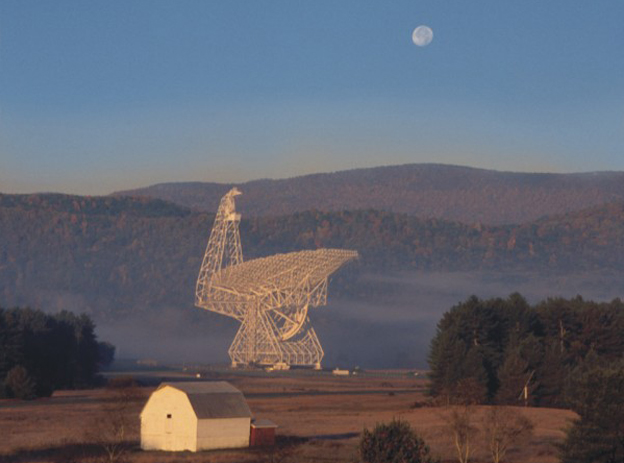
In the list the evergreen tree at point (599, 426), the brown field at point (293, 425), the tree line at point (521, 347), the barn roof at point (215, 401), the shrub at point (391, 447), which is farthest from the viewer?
the tree line at point (521, 347)

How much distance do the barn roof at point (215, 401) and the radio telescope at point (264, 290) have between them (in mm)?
88888

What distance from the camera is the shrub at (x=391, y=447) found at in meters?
44.8

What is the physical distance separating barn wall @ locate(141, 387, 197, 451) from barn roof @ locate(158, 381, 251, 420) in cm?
49

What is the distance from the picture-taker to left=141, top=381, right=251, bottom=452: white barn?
61250 millimetres

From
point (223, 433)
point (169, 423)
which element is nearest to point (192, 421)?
point (169, 423)

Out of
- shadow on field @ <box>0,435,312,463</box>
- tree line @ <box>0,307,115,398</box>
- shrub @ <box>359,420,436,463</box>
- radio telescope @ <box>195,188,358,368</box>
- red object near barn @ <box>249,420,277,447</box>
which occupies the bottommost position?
shadow on field @ <box>0,435,312,463</box>

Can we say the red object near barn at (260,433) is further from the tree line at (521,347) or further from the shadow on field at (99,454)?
the tree line at (521,347)

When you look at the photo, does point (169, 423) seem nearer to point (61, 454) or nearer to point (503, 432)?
point (61, 454)

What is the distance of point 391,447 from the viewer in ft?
148

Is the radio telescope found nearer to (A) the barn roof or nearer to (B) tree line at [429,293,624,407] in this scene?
(B) tree line at [429,293,624,407]

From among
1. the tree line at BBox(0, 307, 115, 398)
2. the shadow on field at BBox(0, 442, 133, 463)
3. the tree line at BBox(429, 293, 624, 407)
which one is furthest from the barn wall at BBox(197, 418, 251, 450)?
the tree line at BBox(0, 307, 115, 398)

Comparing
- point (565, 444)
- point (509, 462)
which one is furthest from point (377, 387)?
point (565, 444)

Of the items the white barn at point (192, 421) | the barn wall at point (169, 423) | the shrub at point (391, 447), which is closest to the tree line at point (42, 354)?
the barn wall at point (169, 423)

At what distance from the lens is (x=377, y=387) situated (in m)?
133
